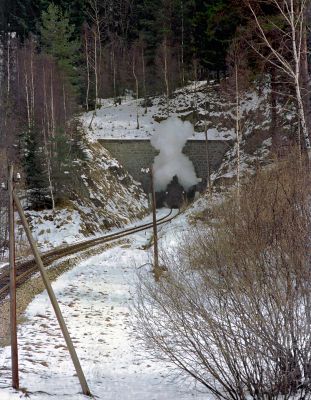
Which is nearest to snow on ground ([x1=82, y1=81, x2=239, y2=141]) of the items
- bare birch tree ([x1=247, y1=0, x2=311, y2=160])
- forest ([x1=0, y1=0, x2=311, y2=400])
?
forest ([x1=0, y1=0, x2=311, y2=400])

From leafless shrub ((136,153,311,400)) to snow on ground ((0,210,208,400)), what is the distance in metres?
1.47

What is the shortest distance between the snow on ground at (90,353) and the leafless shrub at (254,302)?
1468 millimetres

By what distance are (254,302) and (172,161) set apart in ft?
107

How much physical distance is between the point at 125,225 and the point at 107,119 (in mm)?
14684

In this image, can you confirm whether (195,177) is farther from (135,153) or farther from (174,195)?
(135,153)

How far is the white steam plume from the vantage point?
3757cm

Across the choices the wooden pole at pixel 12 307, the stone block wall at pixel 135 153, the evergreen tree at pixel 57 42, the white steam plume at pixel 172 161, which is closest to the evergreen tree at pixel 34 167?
the stone block wall at pixel 135 153

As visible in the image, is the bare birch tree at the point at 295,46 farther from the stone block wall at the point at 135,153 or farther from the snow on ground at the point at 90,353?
the stone block wall at the point at 135,153

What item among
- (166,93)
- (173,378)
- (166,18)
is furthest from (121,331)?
(166,18)

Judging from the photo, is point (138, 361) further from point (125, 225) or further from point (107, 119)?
point (107, 119)

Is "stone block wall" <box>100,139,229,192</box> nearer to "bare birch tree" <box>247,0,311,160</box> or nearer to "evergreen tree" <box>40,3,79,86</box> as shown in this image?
"evergreen tree" <box>40,3,79,86</box>

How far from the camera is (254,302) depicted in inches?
223

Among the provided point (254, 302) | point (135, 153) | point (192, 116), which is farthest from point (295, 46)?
point (192, 116)

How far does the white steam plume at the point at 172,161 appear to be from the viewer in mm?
37566
